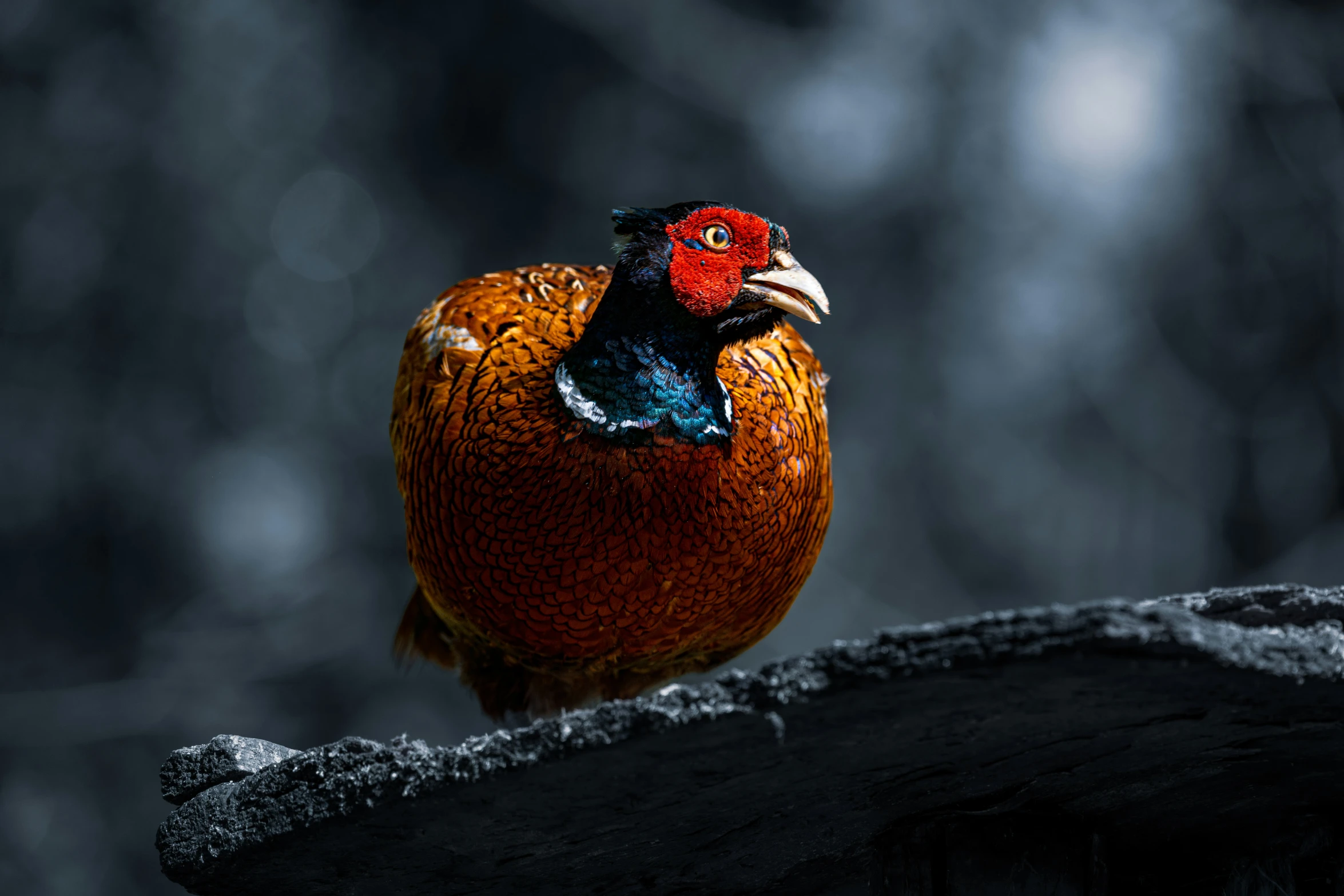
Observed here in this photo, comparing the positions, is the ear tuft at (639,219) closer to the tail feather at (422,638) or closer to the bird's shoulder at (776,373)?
the bird's shoulder at (776,373)

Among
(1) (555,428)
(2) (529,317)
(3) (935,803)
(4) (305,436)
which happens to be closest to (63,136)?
(4) (305,436)

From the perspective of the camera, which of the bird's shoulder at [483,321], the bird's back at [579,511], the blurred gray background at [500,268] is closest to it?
the bird's back at [579,511]

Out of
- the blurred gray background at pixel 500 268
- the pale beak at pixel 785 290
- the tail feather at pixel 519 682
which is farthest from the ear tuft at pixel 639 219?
the blurred gray background at pixel 500 268

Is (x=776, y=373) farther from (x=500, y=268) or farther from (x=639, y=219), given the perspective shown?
(x=500, y=268)

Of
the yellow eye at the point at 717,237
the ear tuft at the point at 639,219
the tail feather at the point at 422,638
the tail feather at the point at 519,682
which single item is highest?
the ear tuft at the point at 639,219

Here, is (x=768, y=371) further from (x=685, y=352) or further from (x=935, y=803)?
(x=935, y=803)

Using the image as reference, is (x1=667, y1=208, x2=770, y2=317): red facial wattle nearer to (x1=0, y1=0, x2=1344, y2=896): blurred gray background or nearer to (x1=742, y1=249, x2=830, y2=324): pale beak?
(x1=742, y1=249, x2=830, y2=324): pale beak

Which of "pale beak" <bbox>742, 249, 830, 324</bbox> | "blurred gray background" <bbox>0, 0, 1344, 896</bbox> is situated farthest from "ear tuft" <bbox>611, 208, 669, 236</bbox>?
"blurred gray background" <bbox>0, 0, 1344, 896</bbox>
